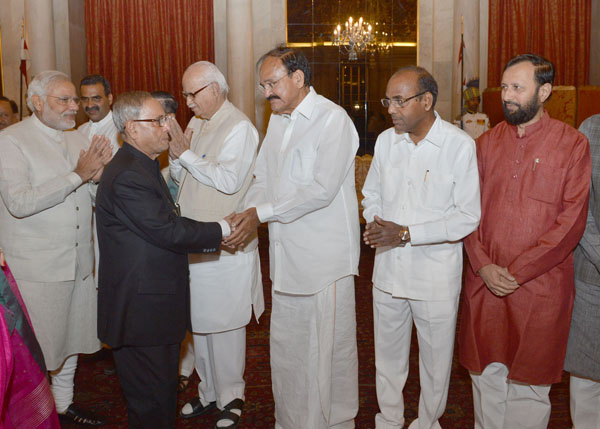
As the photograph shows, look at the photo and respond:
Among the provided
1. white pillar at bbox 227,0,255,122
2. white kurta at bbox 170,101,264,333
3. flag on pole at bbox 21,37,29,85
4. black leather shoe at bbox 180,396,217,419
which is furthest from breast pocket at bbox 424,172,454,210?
flag on pole at bbox 21,37,29,85

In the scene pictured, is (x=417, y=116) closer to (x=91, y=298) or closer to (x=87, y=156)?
(x=87, y=156)

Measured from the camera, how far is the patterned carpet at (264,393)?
3.43 meters

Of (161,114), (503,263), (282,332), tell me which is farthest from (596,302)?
(161,114)

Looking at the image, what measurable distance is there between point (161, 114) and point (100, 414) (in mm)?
2001

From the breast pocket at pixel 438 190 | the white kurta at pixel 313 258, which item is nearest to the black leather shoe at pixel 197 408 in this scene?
the white kurta at pixel 313 258

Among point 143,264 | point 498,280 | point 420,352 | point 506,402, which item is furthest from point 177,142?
point 506,402

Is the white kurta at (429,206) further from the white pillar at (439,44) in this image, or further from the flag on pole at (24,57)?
the white pillar at (439,44)

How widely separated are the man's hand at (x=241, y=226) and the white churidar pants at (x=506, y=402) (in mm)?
1405

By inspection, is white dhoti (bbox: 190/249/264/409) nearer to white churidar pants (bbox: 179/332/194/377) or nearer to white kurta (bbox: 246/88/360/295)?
white kurta (bbox: 246/88/360/295)

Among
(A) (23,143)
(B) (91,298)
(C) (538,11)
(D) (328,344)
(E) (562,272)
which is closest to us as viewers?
(E) (562,272)

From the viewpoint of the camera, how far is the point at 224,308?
334 centimetres

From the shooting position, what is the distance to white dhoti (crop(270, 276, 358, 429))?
117 inches

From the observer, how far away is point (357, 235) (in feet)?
10.0

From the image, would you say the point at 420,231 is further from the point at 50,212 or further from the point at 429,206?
the point at 50,212
